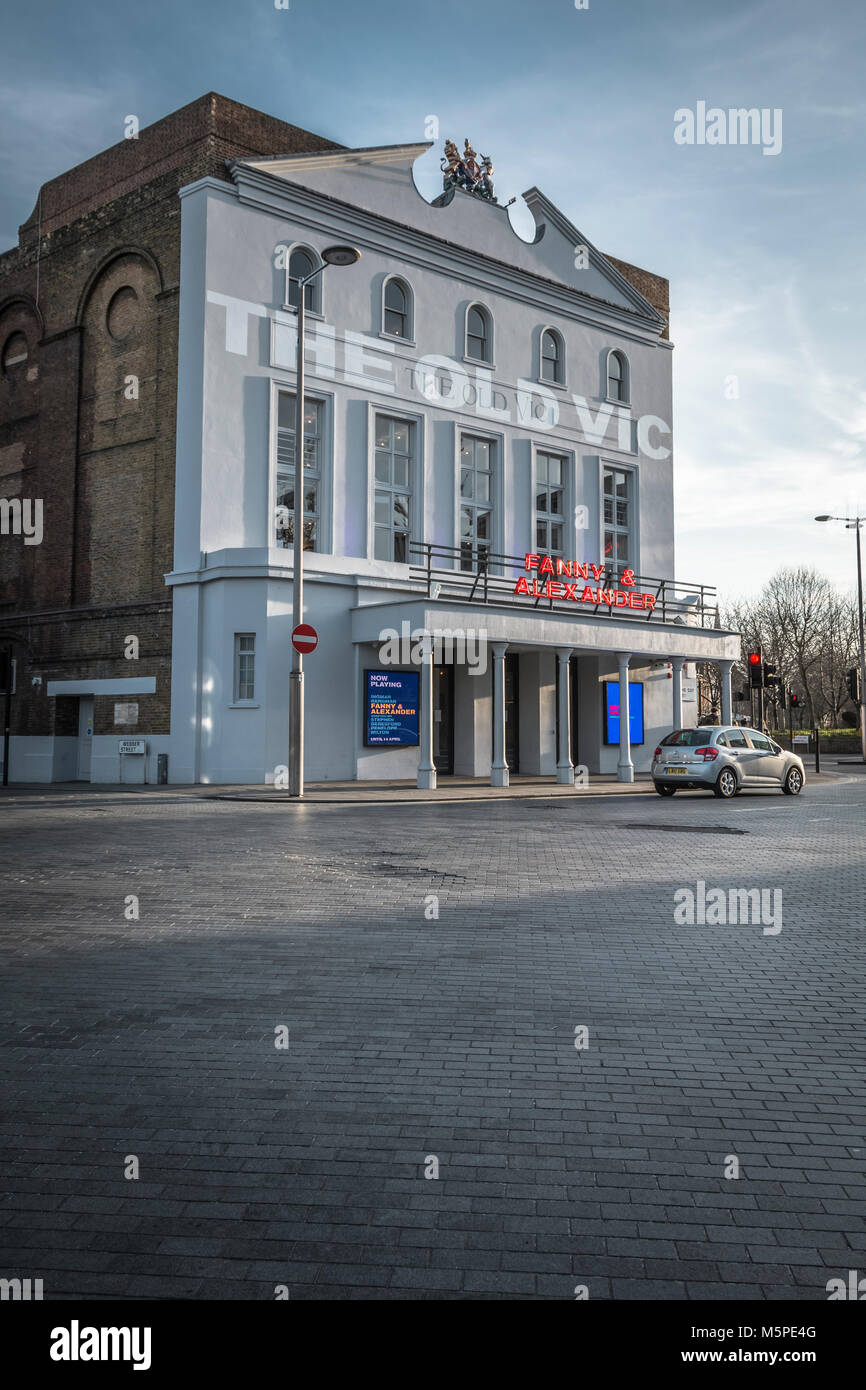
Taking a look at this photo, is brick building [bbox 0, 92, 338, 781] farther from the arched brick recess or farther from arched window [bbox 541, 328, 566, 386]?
arched window [bbox 541, 328, 566, 386]

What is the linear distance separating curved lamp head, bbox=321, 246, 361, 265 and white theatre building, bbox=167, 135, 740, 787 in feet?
21.3

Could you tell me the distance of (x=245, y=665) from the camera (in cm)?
2586

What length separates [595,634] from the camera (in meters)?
30.0

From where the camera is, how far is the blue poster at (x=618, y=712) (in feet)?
113

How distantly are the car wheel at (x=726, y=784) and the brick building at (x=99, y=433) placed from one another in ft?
44.2

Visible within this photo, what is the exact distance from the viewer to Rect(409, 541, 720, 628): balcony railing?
29.1m

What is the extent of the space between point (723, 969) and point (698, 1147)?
10.4 ft

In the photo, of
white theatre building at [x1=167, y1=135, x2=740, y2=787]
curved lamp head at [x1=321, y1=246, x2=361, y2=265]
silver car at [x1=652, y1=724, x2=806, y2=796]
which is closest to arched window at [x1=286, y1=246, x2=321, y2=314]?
white theatre building at [x1=167, y1=135, x2=740, y2=787]

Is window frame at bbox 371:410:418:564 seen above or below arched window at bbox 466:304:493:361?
below

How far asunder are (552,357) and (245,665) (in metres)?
16.9

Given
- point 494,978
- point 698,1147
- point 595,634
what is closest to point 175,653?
point 595,634

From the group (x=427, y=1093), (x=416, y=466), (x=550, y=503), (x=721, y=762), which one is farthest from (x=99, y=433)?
(x=427, y=1093)

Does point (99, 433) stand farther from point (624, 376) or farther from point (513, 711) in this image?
point (624, 376)

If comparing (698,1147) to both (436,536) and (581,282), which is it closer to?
(436,536)
